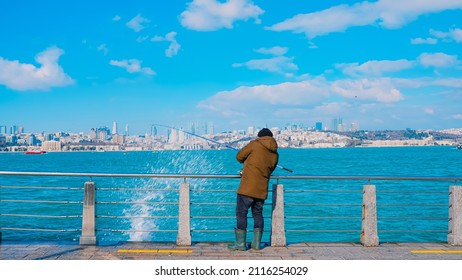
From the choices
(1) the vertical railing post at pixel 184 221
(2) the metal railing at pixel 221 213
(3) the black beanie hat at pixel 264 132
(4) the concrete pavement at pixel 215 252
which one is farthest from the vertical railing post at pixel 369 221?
(1) the vertical railing post at pixel 184 221

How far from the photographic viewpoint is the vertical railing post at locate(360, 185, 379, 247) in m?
7.88

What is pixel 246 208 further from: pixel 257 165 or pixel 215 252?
pixel 215 252

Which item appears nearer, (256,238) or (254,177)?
(254,177)

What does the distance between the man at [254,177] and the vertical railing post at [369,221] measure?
6.20 ft

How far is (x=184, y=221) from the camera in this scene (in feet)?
25.5

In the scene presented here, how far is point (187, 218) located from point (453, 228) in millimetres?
4711

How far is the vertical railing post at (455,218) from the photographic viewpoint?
800 cm

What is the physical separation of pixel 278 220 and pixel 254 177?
3.37 ft

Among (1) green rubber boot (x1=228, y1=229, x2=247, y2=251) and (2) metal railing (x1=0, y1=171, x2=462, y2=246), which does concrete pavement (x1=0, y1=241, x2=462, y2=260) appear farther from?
(2) metal railing (x1=0, y1=171, x2=462, y2=246)

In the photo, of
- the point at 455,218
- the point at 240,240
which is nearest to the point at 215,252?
the point at 240,240

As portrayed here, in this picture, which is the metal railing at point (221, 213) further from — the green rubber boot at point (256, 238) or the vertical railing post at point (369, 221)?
the green rubber boot at point (256, 238)

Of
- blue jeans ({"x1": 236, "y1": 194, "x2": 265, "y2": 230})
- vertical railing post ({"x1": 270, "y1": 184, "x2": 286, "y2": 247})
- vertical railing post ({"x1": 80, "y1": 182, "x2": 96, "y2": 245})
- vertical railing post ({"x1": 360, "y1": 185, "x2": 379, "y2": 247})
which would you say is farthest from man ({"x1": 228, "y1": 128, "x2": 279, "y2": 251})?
vertical railing post ({"x1": 80, "y1": 182, "x2": 96, "y2": 245})

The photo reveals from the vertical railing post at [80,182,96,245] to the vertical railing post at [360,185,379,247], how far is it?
4.68m
